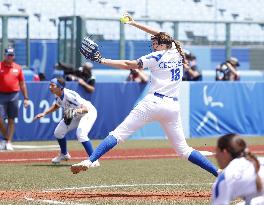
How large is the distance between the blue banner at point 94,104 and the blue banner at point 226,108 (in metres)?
1.58

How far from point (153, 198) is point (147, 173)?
334cm

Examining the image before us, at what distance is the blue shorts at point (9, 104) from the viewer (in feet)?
61.6

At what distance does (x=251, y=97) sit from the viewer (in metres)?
23.6

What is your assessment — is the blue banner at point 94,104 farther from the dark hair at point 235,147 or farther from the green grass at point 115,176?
the dark hair at point 235,147

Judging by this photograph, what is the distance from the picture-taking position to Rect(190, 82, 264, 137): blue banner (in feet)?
74.1

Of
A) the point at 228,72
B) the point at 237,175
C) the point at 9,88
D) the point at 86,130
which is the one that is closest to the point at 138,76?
the point at 228,72

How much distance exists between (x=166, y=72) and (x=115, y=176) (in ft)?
8.48

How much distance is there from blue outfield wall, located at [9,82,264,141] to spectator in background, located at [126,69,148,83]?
0.17 m

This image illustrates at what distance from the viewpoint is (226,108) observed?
23.1 meters

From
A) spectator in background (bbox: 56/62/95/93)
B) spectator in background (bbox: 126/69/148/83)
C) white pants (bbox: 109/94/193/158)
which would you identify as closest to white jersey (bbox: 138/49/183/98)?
white pants (bbox: 109/94/193/158)

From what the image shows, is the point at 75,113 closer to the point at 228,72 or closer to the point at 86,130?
the point at 86,130

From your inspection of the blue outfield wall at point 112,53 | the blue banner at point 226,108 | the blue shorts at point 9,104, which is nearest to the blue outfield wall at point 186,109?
the blue banner at point 226,108

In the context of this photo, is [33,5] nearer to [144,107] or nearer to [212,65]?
[212,65]

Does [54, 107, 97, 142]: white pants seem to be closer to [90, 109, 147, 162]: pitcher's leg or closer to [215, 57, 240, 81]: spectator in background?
[90, 109, 147, 162]: pitcher's leg
